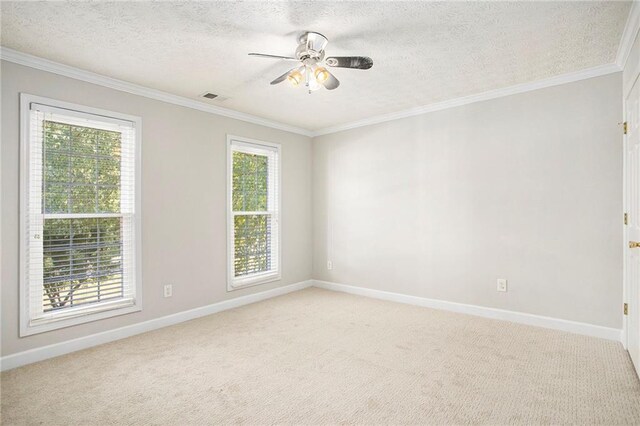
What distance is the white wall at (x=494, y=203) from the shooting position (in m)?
3.19

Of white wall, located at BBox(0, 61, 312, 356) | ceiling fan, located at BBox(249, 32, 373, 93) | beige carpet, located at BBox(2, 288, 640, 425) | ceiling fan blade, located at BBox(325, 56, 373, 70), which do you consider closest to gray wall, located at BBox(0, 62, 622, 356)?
white wall, located at BBox(0, 61, 312, 356)

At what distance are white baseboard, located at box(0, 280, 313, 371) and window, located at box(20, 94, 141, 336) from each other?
17 centimetres

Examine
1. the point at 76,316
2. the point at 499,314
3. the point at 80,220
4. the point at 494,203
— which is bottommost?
the point at 499,314

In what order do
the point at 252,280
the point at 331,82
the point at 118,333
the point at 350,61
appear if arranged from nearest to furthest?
the point at 350,61
the point at 331,82
the point at 118,333
the point at 252,280

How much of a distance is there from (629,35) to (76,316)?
497 cm

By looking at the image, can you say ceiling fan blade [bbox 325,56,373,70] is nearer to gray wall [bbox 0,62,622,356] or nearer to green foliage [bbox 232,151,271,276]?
gray wall [bbox 0,62,622,356]

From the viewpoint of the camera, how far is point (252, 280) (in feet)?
A: 15.0

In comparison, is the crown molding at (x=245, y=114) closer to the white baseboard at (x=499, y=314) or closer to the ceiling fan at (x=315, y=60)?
the ceiling fan at (x=315, y=60)

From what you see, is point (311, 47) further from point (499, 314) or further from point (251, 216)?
point (499, 314)

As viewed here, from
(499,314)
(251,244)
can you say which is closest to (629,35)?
(499,314)

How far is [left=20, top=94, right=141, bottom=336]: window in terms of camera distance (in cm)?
283

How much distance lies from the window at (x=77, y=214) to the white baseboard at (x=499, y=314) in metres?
2.91

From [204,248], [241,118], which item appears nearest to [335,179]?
[241,118]

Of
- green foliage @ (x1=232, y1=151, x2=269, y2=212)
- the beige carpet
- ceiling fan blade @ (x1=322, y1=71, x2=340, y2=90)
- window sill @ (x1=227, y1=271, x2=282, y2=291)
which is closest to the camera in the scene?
the beige carpet
